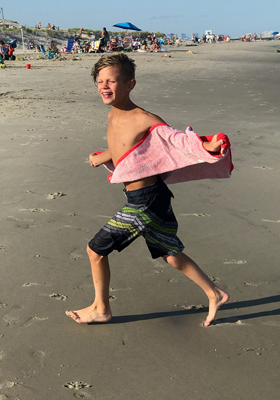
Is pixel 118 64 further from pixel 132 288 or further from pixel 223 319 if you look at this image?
pixel 223 319

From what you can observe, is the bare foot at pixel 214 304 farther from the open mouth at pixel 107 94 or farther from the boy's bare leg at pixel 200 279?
the open mouth at pixel 107 94

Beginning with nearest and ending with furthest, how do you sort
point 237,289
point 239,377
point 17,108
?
point 239,377 → point 237,289 → point 17,108

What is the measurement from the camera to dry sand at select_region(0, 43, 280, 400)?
2369mm

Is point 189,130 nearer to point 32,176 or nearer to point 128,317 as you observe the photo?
point 128,317

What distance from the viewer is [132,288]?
10.7 feet

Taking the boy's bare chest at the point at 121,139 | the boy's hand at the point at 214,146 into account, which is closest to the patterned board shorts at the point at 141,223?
the boy's bare chest at the point at 121,139

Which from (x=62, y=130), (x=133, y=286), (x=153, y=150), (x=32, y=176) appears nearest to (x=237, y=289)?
(x=133, y=286)

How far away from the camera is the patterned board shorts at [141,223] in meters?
2.59

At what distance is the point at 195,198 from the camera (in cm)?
496

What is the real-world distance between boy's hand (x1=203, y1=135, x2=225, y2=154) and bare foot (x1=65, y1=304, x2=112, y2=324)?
1.23 m

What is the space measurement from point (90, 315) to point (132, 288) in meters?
0.49

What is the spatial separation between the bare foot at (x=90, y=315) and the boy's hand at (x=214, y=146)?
1.23 metres

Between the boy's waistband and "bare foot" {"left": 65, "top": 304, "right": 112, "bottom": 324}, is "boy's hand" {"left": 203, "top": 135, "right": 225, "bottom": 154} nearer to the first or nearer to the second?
the boy's waistband

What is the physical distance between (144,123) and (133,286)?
1288 millimetres
